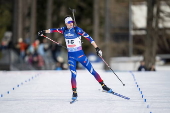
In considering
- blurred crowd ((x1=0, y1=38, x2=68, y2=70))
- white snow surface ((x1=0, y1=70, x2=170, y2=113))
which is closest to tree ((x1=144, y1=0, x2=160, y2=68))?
blurred crowd ((x1=0, y1=38, x2=68, y2=70))

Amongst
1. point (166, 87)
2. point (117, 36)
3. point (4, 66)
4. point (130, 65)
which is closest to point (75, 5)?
point (117, 36)

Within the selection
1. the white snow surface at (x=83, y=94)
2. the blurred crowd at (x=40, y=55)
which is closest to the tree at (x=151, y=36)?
the blurred crowd at (x=40, y=55)

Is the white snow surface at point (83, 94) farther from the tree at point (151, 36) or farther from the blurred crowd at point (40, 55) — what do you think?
the tree at point (151, 36)

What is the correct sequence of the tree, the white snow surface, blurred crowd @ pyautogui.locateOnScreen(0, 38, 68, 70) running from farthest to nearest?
the tree, blurred crowd @ pyautogui.locateOnScreen(0, 38, 68, 70), the white snow surface

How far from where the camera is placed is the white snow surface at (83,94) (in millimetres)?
9281

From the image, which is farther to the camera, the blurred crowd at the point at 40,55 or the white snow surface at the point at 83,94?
the blurred crowd at the point at 40,55

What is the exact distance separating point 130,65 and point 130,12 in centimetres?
393

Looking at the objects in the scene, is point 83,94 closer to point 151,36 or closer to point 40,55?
point 40,55

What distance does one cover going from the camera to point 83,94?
1148 centimetres

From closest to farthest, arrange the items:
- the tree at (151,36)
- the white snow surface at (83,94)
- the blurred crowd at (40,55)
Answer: the white snow surface at (83,94) < the blurred crowd at (40,55) < the tree at (151,36)

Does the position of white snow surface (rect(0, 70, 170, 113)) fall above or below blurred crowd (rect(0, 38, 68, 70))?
below

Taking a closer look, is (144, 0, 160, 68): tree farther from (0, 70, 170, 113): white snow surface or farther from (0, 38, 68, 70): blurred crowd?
(0, 70, 170, 113): white snow surface

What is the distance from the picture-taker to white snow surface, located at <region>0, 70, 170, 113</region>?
928cm

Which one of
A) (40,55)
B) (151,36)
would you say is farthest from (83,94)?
(151,36)
